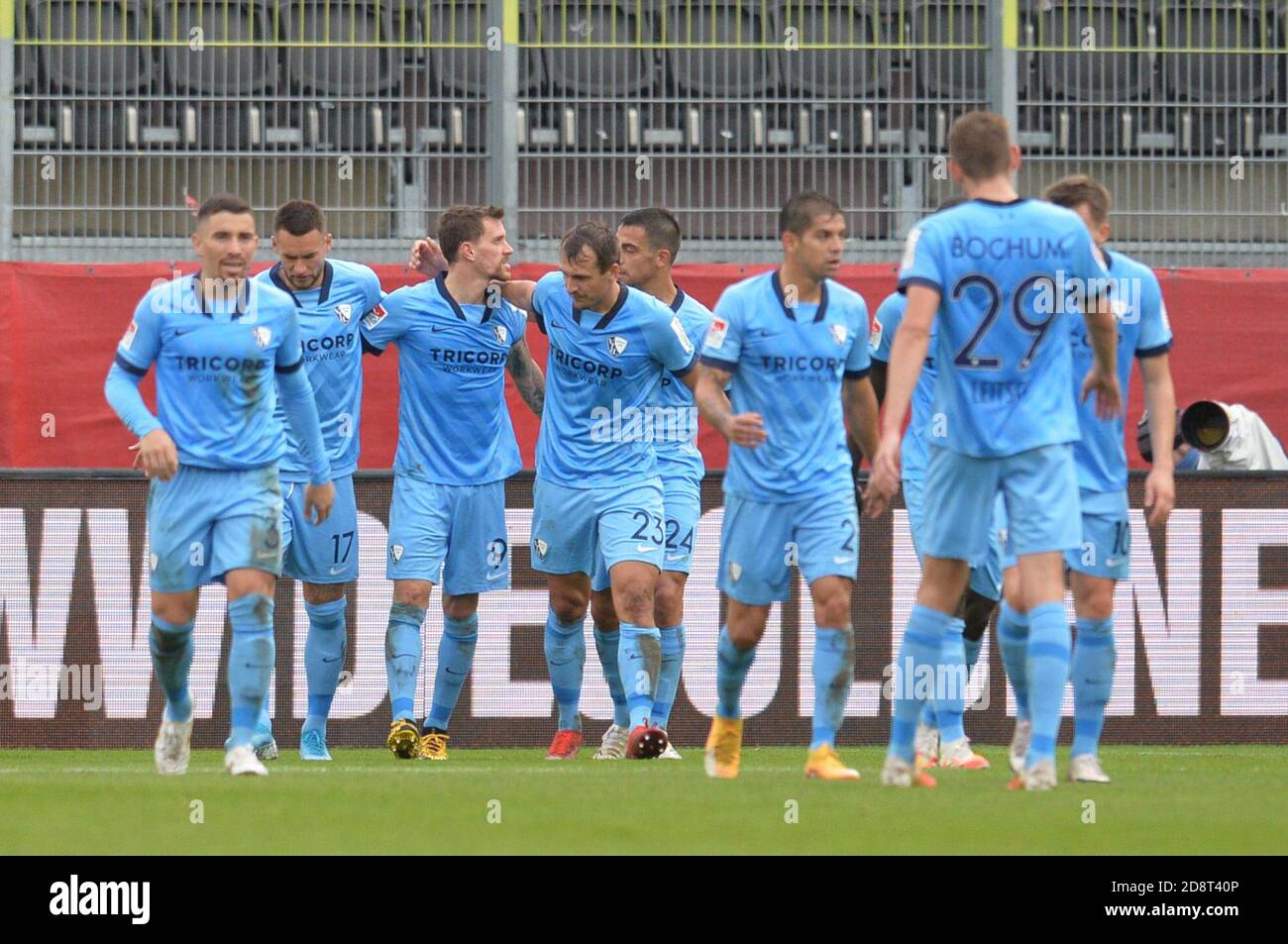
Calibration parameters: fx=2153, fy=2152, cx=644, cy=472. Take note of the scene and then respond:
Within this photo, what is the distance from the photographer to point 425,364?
368 inches

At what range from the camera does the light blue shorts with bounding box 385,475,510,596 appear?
9.23 metres

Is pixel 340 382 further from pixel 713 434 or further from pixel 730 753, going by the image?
pixel 713 434

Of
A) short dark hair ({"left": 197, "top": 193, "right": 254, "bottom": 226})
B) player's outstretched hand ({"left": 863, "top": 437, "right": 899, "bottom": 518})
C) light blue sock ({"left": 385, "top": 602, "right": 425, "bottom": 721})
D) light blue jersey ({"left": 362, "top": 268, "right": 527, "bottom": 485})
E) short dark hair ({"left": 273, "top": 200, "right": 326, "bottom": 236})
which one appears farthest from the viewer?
light blue jersey ({"left": 362, "top": 268, "right": 527, "bottom": 485})

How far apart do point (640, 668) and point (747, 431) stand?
1924 mm

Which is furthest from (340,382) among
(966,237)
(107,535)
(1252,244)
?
(1252,244)

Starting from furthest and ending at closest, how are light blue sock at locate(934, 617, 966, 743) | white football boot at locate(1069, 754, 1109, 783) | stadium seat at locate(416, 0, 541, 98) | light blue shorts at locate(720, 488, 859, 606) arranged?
stadium seat at locate(416, 0, 541, 98) → light blue sock at locate(934, 617, 966, 743) → light blue shorts at locate(720, 488, 859, 606) → white football boot at locate(1069, 754, 1109, 783)

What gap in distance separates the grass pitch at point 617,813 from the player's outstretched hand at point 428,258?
8.48ft

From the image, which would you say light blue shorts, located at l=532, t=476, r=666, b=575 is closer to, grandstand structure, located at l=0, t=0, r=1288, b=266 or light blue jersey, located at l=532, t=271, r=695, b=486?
light blue jersey, located at l=532, t=271, r=695, b=486

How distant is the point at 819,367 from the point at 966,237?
4.16ft

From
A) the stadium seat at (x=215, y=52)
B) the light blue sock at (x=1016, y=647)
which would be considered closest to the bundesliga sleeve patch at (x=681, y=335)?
the light blue sock at (x=1016, y=647)

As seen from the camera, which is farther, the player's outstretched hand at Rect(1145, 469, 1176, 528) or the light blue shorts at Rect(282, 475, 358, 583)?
the light blue shorts at Rect(282, 475, 358, 583)

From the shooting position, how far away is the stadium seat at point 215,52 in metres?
14.8

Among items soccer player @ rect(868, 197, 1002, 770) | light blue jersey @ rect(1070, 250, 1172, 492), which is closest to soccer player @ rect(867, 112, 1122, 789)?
light blue jersey @ rect(1070, 250, 1172, 492)
